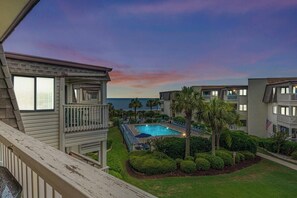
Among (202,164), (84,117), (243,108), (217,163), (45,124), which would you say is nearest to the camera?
(45,124)

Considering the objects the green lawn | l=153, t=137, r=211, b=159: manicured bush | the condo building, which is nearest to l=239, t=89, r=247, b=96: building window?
the condo building

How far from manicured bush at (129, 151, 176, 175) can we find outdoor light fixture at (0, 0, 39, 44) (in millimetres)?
13026

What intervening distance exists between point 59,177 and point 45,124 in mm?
9073

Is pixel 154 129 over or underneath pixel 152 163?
underneath

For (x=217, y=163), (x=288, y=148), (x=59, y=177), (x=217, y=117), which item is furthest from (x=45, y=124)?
(x=288, y=148)

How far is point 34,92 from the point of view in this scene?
29.6ft

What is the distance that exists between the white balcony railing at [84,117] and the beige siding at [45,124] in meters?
0.43

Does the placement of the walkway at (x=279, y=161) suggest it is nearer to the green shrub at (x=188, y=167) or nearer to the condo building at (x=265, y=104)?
the condo building at (x=265, y=104)

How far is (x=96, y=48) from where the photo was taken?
28000 mm

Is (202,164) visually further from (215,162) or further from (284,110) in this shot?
(284,110)

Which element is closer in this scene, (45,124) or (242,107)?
(45,124)

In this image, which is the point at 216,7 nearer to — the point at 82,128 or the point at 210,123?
the point at 210,123

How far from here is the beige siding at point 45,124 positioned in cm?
873

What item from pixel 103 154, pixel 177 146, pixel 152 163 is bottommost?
pixel 152 163
